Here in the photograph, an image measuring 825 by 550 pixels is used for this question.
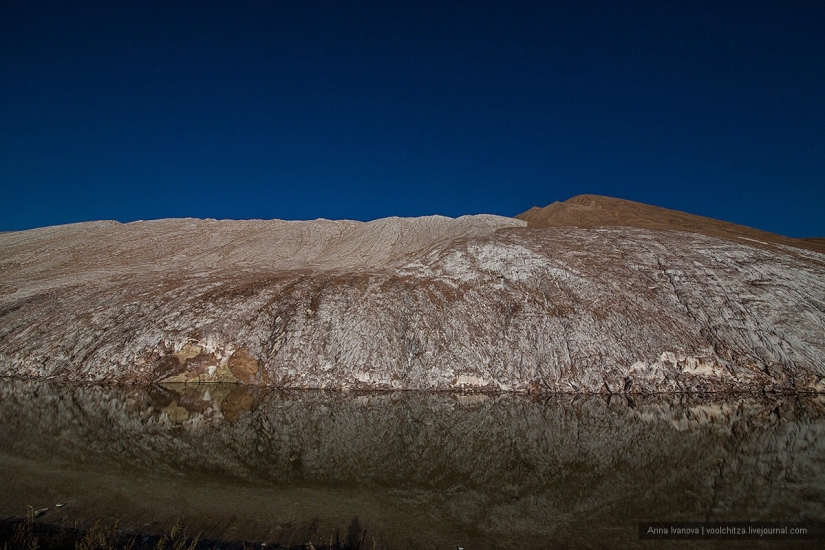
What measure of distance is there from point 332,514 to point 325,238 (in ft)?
187

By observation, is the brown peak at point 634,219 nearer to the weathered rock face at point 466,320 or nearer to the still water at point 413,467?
the weathered rock face at point 466,320

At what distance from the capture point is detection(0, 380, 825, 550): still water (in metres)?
12.8

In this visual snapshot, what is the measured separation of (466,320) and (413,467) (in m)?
21.7

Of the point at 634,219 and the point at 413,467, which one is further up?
the point at 634,219

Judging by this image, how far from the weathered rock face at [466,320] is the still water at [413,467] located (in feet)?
18.1

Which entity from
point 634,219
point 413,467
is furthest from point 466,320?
point 634,219

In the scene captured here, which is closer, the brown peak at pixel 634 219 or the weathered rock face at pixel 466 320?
the weathered rock face at pixel 466 320

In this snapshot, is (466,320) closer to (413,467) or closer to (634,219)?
(413,467)

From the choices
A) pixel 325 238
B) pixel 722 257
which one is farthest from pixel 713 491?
pixel 325 238

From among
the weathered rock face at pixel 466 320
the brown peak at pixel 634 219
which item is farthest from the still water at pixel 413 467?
the brown peak at pixel 634 219

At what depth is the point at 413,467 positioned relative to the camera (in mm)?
17203

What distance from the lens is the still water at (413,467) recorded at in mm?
12844

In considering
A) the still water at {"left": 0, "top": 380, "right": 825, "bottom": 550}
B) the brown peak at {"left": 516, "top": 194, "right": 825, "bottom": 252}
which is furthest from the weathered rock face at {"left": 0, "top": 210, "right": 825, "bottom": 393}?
the brown peak at {"left": 516, "top": 194, "right": 825, "bottom": 252}

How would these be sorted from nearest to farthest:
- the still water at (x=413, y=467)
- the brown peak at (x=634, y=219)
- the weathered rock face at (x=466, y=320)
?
the still water at (x=413, y=467), the weathered rock face at (x=466, y=320), the brown peak at (x=634, y=219)
